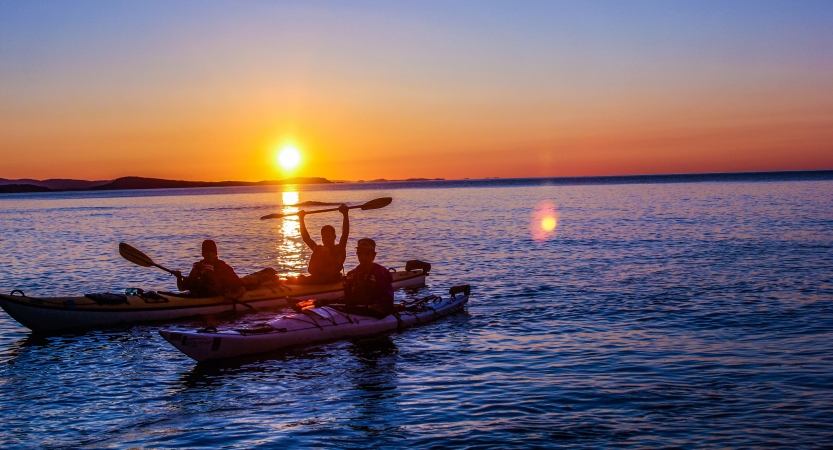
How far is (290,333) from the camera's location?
12195mm

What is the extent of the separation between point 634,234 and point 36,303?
24661 mm

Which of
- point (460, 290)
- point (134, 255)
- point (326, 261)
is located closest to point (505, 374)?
point (460, 290)

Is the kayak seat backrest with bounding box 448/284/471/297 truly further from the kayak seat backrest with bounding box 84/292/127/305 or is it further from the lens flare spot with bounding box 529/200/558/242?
the lens flare spot with bounding box 529/200/558/242

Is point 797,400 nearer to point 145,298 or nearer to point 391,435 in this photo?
point 391,435

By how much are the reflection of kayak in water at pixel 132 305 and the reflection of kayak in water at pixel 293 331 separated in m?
2.78

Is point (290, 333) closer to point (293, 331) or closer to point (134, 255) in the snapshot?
point (293, 331)

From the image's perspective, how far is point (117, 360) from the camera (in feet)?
38.4

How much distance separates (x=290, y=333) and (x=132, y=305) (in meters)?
4.14

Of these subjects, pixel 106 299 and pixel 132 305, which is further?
pixel 132 305

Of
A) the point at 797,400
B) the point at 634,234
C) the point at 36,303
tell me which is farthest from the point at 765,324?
the point at 634,234

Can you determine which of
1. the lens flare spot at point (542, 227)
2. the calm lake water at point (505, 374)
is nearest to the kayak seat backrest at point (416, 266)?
the calm lake water at point (505, 374)

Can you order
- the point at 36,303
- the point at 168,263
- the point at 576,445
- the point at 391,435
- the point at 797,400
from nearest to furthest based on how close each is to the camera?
the point at 576,445 → the point at 391,435 → the point at 797,400 → the point at 36,303 → the point at 168,263

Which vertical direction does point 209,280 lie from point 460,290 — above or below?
above

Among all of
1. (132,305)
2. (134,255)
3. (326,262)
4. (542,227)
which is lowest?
(542,227)
